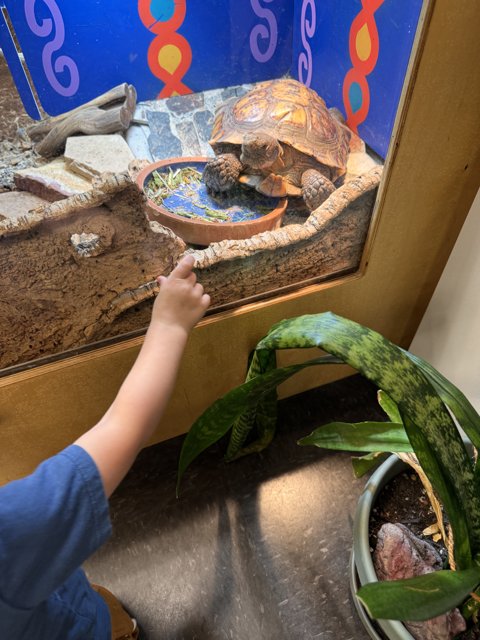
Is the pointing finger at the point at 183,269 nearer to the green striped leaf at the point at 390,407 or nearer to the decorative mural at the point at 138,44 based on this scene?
the decorative mural at the point at 138,44

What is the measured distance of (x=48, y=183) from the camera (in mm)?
643

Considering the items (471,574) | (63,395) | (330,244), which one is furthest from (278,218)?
(471,574)

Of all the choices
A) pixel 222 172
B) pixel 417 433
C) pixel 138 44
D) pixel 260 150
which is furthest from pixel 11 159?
pixel 417 433

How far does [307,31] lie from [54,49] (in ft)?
1.27

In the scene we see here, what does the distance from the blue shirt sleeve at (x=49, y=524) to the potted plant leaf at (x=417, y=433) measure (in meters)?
0.30

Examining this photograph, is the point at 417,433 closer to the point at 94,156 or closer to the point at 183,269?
the point at 183,269

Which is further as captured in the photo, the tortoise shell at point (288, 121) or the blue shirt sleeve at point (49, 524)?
the tortoise shell at point (288, 121)

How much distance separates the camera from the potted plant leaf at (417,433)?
1.78 ft

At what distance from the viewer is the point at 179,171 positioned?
2.61 feet

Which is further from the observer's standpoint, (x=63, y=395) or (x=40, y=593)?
(x=63, y=395)

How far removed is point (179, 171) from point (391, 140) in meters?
0.34

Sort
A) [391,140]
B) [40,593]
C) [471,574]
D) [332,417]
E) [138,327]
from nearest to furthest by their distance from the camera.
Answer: [40,593]
[471,574]
[391,140]
[138,327]
[332,417]

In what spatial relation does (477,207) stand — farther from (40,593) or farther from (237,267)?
(40,593)

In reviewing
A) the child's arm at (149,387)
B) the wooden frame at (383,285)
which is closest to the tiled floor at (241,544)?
the wooden frame at (383,285)
